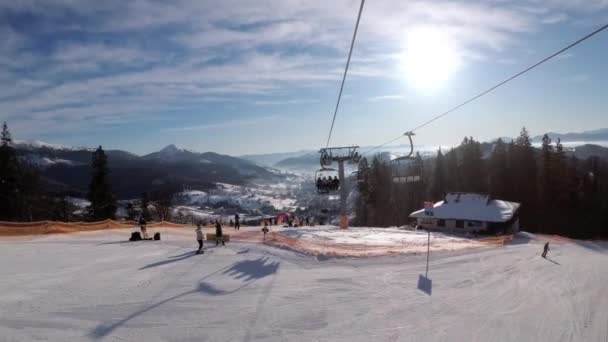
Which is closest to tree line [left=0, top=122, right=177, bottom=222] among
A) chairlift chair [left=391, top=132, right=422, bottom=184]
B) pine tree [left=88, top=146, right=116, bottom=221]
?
pine tree [left=88, top=146, right=116, bottom=221]

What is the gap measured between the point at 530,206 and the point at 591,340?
2416 inches

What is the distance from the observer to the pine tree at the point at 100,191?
47.4 meters

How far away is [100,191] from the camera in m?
47.7

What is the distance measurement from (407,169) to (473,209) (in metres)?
26.5

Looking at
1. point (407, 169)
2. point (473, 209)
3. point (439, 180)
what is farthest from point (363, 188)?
point (407, 169)

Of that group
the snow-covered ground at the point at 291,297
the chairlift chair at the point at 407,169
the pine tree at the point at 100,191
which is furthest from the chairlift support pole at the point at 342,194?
the pine tree at the point at 100,191

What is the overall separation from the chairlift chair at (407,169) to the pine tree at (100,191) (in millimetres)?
37788

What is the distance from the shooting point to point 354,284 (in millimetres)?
13664

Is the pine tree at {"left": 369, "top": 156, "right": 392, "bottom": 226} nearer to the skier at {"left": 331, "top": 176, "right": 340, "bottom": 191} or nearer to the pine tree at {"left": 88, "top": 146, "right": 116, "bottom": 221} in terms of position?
the skier at {"left": 331, "top": 176, "right": 340, "bottom": 191}

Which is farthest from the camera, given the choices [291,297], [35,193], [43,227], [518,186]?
[518,186]

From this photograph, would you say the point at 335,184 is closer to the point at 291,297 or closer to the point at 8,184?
the point at 291,297

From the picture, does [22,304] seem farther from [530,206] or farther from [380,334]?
[530,206]

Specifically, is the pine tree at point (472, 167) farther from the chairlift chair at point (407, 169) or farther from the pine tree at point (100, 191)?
the pine tree at point (100, 191)

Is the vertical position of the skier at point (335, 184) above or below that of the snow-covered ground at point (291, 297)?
above
